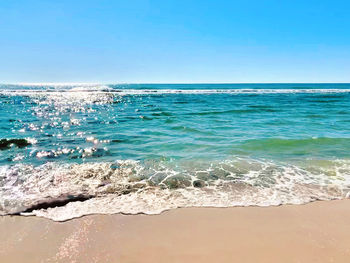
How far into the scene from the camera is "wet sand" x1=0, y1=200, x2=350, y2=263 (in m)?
3.11

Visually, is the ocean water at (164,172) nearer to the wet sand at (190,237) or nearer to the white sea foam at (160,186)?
the white sea foam at (160,186)

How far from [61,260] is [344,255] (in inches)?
149

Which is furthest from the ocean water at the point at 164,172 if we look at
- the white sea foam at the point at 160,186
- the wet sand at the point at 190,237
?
the wet sand at the point at 190,237

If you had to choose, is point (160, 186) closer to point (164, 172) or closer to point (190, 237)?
point (164, 172)

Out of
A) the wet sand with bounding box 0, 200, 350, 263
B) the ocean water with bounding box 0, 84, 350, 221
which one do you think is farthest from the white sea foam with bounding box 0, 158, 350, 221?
the wet sand with bounding box 0, 200, 350, 263

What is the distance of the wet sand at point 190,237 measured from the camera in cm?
311

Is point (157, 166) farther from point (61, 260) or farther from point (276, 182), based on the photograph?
point (61, 260)

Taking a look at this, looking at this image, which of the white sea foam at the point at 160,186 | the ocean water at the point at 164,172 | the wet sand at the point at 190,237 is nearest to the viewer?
the wet sand at the point at 190,237

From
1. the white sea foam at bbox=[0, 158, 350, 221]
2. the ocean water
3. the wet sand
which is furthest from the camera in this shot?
the ocean water

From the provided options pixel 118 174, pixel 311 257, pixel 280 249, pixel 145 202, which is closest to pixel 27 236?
pixel 145 202

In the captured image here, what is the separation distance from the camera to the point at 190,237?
350 cm

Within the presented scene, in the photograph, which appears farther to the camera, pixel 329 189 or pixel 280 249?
pixel 329 189

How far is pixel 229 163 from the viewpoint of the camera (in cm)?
710

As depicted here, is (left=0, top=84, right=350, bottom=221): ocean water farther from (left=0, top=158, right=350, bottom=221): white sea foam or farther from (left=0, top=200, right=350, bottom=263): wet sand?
(left=0, top=200, right=350, bottom=263): wet sand
